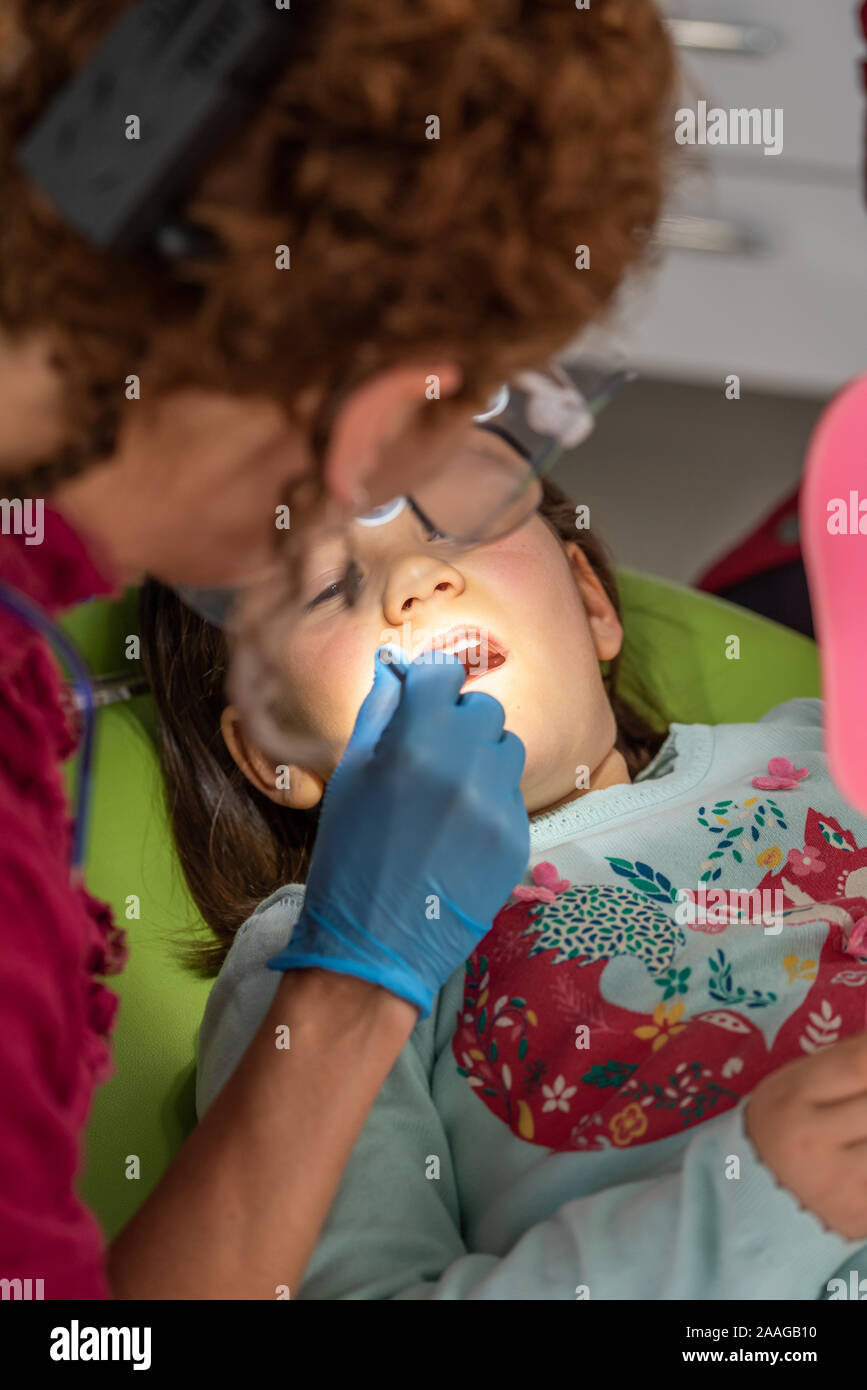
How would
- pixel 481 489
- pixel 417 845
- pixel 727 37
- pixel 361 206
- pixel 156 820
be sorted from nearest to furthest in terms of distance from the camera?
pixel 361 206 < pixel 481 489 < pixel 417 845 < pixel 156 820 < pixel 727 37

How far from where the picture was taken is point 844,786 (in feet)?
2.48

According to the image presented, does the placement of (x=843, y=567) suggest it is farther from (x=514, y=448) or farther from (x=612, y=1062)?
(x=612, y=1062)

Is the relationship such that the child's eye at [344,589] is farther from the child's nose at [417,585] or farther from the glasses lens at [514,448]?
the glasses lens at [514,448]

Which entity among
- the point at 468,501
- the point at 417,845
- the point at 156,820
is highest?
the point at 468,501

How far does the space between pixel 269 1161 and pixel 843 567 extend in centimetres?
51

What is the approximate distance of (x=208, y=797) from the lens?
4.36 ft

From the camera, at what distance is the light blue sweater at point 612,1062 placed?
0.85 metres

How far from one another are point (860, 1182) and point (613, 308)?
21.3 inches

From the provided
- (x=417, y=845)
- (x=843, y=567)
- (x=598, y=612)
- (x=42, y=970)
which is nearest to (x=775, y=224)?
(x=598, y=612)

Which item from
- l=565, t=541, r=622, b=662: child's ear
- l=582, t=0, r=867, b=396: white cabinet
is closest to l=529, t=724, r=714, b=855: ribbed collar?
l=565, t=541, r=622, b=662: child's ear

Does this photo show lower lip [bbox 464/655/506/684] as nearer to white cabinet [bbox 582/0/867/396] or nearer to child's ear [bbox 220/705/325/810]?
child's ear [bbox 220/705/325/810]

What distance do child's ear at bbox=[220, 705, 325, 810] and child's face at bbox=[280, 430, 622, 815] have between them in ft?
0.27

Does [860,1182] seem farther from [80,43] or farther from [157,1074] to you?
[80,43]
